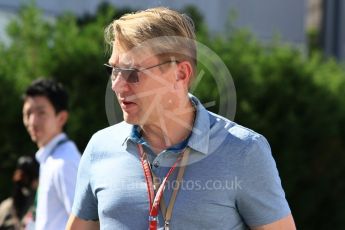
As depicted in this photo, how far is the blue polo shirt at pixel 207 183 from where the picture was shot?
255cm

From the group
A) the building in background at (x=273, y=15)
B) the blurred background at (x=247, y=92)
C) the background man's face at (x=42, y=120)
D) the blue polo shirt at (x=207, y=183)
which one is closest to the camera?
the blue polo shirt at (x=207, y=183)

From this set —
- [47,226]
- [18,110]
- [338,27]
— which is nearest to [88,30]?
[18,110]

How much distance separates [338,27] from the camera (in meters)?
21.3

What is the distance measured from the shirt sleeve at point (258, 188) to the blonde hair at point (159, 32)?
368 millimetres

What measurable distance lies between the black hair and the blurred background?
2065 millimetres

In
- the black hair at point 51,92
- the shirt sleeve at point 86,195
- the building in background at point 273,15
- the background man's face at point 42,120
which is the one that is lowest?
the building in background at point 273,15

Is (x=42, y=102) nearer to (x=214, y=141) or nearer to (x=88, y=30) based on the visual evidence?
(x=214, y=141)

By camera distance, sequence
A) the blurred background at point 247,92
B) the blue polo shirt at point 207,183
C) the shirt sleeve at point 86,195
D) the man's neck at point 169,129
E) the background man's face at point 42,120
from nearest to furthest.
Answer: the blue polo shirt at point 207,183 → the man's neck at point 169,129 → the shirt sleeve at point 86,195 → the background man's face at point 42,120 → the blurred background at point 247,92

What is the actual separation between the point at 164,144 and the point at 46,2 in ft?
42.1

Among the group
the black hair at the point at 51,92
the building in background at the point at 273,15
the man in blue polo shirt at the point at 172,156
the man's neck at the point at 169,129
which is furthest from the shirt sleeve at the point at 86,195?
the building in background at the point at 273,15

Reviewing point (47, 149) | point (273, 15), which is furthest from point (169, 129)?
point (273, 15)

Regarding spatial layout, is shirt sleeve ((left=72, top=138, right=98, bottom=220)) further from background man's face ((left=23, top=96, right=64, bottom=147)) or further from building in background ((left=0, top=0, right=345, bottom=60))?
building in background ((left=0, top=0, right=345, bottom=60))

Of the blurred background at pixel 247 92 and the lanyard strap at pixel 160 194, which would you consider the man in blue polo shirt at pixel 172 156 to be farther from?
the blurred background at pixel 247 92

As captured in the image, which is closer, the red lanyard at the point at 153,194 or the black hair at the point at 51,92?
the red lanyard at the point at 153,194
